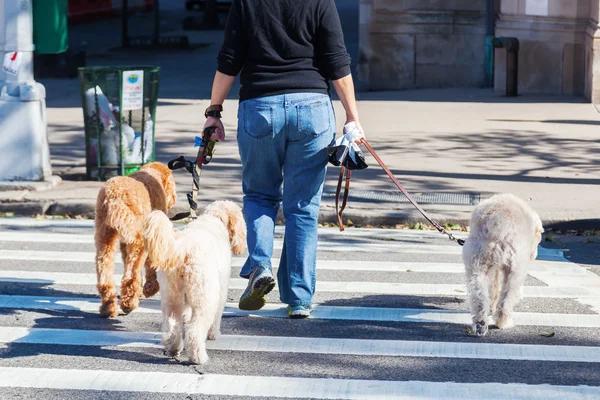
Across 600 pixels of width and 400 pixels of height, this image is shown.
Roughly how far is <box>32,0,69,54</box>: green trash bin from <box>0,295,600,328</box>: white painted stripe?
473 cm

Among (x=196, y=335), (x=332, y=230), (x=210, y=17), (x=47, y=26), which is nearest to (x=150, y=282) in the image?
(x=196, y=335)

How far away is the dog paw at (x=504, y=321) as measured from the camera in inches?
244

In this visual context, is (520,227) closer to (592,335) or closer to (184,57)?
(592,335)

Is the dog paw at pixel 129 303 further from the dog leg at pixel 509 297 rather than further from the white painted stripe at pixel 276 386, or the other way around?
the dog leg at pixel 509 297

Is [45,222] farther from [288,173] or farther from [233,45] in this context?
[233,45]

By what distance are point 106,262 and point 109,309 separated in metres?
0.31

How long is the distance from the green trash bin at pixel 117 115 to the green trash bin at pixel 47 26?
1.32 feet

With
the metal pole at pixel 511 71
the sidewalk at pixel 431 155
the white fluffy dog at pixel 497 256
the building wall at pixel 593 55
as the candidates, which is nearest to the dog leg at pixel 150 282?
the white fluffy dog at pixel 497 256

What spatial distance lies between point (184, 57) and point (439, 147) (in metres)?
15.9

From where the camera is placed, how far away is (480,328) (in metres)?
6.06

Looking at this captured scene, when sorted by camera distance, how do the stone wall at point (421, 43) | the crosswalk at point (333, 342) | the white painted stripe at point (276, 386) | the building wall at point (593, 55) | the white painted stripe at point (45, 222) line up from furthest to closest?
the stone wall at point (421, 43) < the building wall at point (593, 55) < the white painted stripe at point (45, 222) < the crosswalk at point (333, 342) < the white painted stripe at point (276, 386)

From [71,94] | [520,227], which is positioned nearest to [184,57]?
[71,94]

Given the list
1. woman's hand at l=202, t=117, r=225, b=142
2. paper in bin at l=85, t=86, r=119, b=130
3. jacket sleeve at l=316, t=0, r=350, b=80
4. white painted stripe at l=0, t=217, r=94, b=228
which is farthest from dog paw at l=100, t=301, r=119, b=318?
paper in bin at l=85, t=86, r=119, b=130

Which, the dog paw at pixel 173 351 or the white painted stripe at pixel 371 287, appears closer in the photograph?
the dog paw at pixel 173 351
